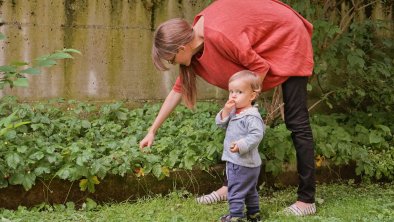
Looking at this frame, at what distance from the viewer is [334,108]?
5816 mm

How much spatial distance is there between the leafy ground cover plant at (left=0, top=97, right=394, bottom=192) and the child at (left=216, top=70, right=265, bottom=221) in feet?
2.69

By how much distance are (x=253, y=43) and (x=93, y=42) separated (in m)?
2.44

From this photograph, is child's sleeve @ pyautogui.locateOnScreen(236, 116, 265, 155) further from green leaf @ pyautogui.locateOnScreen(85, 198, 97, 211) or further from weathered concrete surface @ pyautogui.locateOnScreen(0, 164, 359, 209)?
green leaf @ pyautogui.locateOnScreen(85, 198, 97, 211)

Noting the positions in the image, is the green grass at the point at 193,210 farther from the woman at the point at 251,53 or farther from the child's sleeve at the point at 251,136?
the child's sleeve at the point at 251,136

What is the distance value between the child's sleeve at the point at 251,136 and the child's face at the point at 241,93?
11 cm

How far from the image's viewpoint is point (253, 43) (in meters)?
3.51

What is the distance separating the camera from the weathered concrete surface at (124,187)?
405cm

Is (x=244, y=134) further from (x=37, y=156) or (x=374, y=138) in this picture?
(x=374, y=138)

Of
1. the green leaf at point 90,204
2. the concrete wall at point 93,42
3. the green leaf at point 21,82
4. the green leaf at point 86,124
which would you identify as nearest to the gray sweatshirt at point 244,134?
the green leaf at point 90,204

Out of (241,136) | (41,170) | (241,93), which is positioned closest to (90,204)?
(41,170)

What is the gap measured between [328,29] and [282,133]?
96cm

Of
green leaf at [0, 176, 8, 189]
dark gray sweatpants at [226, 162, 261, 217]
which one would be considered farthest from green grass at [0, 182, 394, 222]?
dark gray sweatpants at [226, 162, 261, 217]

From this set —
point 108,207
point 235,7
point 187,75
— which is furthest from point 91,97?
point 235,7

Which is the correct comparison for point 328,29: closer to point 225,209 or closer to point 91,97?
point 225,209
